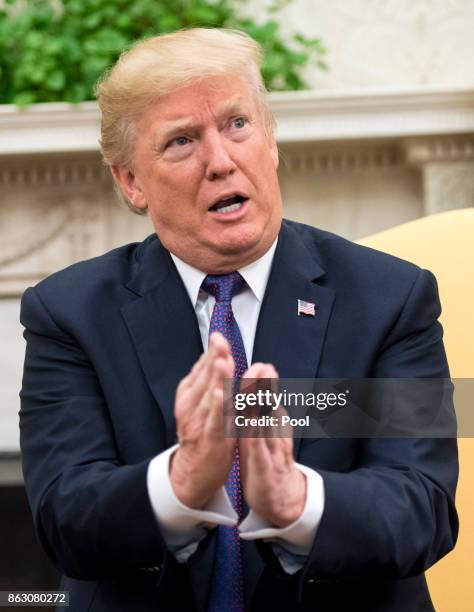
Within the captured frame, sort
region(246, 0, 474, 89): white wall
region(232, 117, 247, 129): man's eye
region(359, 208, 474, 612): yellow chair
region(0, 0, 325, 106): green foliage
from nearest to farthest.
Answer: region(232, 117, 247, 129): man's eye < region(359, 208, 474, 612): yellow chair < region(0, 0, 325, 106): green foliage < region(246, 0, 474, 89): white wall

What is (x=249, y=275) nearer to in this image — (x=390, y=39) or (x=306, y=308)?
(x=306, y=308)

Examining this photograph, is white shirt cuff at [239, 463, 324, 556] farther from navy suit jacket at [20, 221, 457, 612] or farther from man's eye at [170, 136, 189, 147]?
man's eye at [170, 136, 189, 147]

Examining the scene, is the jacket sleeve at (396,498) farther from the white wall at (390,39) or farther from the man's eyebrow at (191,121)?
the white wall at (390,39)

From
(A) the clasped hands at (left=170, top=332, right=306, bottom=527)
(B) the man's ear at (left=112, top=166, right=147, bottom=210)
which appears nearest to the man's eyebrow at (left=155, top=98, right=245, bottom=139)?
(B) the man's ear at (left=112, top=166, right=147, bottom=210)

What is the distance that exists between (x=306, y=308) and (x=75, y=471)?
34cm

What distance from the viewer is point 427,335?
1311 mm

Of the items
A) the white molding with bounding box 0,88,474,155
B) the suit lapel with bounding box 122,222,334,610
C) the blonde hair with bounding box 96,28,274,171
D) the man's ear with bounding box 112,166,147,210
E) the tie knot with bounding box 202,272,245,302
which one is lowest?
the white molding with bounding box 0,88,474,155

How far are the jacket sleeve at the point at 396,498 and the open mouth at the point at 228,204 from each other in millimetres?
236

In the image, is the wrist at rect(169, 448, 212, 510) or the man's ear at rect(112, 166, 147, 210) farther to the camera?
the man's ear at rect(112, 166, 147, 210)

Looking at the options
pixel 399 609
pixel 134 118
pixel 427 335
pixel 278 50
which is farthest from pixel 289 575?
pixel 278 50

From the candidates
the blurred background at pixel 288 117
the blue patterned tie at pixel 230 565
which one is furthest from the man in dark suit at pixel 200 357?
the blurred background at pixel 288 117

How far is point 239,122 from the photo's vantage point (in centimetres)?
132

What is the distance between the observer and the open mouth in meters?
1.31

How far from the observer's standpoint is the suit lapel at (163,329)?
129 cm
